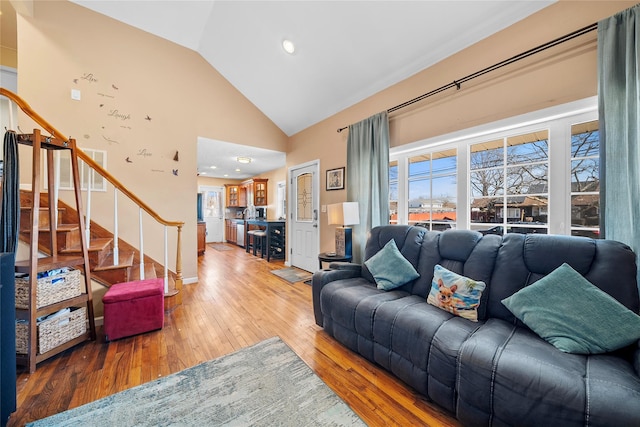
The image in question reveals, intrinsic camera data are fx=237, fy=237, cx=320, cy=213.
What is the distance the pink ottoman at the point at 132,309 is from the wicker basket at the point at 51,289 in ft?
0.82

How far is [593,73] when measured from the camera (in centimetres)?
171

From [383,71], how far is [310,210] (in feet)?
8.50

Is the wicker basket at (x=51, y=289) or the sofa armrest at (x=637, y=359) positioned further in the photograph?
the wicker basket at (x=51, y=289)

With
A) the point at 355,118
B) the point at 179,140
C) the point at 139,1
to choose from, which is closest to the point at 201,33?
the point at 139,1

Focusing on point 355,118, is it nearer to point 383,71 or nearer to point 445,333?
point 383,71

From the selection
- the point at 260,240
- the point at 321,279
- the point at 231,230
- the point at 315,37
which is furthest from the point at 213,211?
the point at 321,279

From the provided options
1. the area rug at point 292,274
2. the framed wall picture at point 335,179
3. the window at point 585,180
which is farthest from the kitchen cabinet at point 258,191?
the window at point 585,180

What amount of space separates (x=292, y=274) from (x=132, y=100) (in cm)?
367

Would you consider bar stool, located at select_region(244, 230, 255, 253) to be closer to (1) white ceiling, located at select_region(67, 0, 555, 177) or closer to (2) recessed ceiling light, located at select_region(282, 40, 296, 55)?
(1) white ceiling, located at select_region(67, 0, 555, 177)

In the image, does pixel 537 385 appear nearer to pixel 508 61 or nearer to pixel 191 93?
pixel 508 61

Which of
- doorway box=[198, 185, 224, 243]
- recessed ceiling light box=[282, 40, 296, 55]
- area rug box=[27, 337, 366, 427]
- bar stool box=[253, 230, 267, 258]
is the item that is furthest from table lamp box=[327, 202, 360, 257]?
doorway box=[198, 185, 224, 243]

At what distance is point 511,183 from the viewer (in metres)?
2.17

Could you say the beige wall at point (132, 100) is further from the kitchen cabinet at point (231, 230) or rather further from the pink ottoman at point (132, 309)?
the kitchen cabinet at point (231, 230)

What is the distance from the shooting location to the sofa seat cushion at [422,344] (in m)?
1.37
